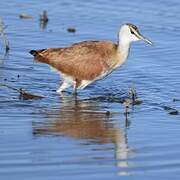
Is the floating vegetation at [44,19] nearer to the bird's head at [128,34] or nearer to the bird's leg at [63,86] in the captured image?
the bird's head at [128,34]

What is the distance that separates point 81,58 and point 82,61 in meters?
0.05

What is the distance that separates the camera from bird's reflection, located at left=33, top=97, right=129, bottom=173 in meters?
10.3

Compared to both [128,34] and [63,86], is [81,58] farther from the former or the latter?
[128,34]

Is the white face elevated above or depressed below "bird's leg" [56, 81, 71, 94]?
above

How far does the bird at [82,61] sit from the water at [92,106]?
0.25 meters

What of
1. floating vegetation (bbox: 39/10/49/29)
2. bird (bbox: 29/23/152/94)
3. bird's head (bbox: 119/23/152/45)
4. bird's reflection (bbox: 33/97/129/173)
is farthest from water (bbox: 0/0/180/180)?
bird's head (bbox: 119/23/152/45)

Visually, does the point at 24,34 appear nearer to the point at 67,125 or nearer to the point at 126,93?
the point at 126,93

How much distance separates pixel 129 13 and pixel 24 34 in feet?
9.28

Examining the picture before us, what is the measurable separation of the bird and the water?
248 mm

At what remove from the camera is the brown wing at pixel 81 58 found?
43.9 feet

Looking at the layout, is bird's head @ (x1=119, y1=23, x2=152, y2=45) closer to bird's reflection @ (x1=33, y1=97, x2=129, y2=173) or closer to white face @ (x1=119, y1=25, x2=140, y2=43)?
white face @ (x1=119, y1=25, x2=140, y2=43)

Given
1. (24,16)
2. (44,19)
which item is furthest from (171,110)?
(24,16)

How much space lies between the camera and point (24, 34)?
16516mm

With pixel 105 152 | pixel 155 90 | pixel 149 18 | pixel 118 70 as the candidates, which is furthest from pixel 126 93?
pixel 149 18
